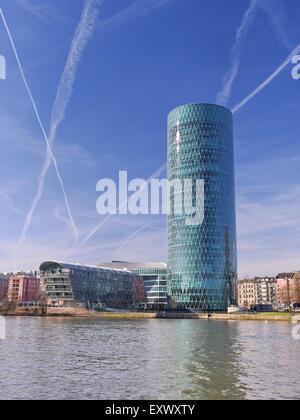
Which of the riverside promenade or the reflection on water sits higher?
the riverside promenade

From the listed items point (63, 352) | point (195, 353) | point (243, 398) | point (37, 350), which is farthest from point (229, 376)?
point (37, 350)

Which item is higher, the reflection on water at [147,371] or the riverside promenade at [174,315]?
the riverside promenade at [174,315]

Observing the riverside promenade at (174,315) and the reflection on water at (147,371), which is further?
the riverside promenade at (174,315)

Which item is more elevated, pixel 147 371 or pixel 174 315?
pixel 174 315

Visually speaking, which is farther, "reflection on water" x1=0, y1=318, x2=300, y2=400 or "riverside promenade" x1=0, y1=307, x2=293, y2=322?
"riverside promenade" x1=0, y1=307, x2=293, y2=322

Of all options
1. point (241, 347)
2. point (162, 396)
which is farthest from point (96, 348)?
point (162, 396)

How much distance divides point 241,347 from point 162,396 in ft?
→ 110

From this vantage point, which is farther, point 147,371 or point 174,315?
point 174,315
